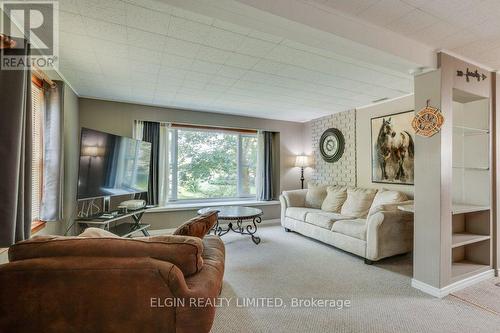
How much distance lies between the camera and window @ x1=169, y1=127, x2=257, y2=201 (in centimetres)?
490

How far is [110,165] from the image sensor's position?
3336 mm

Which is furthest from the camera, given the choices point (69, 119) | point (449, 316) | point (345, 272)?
point (69, 119)

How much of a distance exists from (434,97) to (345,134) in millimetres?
2520

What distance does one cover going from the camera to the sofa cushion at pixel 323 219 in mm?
3709

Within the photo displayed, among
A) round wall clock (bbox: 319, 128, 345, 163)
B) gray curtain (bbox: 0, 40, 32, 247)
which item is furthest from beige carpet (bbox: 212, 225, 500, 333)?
round wall clock (bbox: 319, 128, 345, 163)

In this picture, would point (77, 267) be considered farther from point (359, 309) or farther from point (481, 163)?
point (481, 163)

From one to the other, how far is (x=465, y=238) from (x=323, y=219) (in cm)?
168

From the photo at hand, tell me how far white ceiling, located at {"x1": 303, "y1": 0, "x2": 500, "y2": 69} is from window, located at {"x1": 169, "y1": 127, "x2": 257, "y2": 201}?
12.1 feet

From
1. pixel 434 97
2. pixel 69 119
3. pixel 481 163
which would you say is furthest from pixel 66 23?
pixel 481 163

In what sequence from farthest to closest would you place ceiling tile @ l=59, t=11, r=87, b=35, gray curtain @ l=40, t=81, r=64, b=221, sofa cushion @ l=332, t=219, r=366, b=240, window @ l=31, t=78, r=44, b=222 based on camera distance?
sofa cushion @ l=332, t=219, r=366, b=240
gray curtain @ l=40, t=81, r=64, b=221
window @ l=31, t=78, r=44, b=222
ceiling tile @ l=59, t=11, r=87, b=35

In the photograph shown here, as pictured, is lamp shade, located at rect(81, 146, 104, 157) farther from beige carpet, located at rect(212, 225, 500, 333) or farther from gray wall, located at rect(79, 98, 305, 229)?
beige carpet, located at rect(212, 225, 500, 333)

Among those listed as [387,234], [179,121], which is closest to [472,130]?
[387,234]

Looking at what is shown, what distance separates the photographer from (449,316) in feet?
6.48

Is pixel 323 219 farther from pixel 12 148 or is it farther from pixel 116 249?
pixel 12 148
